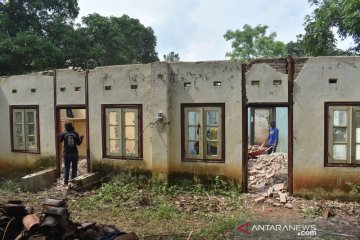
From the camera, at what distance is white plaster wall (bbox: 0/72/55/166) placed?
33.6 feet

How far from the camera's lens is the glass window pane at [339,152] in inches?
308

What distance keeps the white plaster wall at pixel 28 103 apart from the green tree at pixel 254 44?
2034cm

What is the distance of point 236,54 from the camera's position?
29.2 m

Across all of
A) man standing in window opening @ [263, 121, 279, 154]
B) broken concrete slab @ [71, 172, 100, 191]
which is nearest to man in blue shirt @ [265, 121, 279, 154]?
man standing in window opening @ [263, 121, 279, 154]

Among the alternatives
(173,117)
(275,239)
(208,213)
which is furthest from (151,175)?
(275,239)

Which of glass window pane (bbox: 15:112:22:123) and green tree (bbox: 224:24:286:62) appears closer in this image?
glass window pane (bbox: 15:112:22:123)

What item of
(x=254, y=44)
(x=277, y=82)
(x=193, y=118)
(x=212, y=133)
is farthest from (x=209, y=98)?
(x=254, y=44)

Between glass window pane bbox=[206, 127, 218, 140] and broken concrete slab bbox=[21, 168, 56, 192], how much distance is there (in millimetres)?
4540

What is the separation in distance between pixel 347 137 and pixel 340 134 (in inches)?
5.9

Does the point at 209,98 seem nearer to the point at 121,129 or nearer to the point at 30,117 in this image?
the point at 121,129

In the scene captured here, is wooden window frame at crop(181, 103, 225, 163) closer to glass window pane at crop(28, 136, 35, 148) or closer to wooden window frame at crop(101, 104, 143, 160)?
wooden window frame at crop(101, 104, 143, 160)

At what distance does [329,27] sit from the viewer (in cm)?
1338

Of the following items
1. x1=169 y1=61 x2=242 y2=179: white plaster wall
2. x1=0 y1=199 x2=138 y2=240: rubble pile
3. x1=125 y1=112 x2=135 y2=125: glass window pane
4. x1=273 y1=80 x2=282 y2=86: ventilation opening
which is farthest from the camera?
x1=125 y1=112 x2=135 y2=125: glass window pane

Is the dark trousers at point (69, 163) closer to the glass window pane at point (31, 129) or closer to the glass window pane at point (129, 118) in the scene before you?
the glass window pane at point (129, 118)
